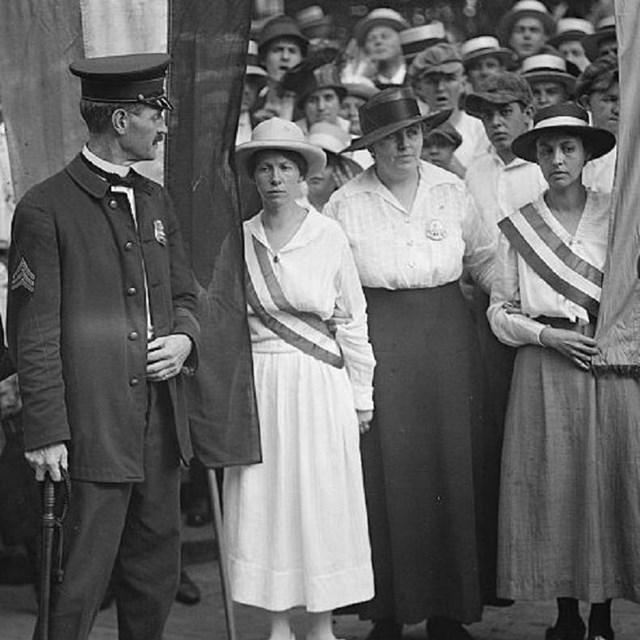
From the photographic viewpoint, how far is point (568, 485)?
18.7 ft

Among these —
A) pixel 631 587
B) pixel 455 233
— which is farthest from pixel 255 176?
pixel 631 587

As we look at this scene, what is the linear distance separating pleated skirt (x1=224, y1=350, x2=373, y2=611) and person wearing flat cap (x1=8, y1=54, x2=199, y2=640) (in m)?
0.74

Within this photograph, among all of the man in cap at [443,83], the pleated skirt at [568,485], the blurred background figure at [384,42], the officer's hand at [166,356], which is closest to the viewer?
the officer's hand at [166,356]

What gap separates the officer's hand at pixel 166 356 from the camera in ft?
16.2

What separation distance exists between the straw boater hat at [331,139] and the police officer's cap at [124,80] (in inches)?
76.0

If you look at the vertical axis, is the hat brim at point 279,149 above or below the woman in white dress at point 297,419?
above

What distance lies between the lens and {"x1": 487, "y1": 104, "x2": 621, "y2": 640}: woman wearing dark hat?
5652 mm

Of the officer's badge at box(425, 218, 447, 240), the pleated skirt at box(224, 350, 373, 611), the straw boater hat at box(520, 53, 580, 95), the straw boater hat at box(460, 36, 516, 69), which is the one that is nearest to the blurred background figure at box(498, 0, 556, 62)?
the straw boater hat at box(460, 36, 516, 69)

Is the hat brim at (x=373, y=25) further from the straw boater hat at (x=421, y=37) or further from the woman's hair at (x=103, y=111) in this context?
the woman's hair at (x=103, y=111)

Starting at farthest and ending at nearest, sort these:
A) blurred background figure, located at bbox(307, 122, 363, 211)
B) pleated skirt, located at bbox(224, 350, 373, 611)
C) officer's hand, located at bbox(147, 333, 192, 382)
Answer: blurred background figure, located at bbox(307, 122, 363, 211)
pleated skirt, located at bbox(224, 350, 373, 611)
officer's hand, located at bbox(147, 333, 192, 382)

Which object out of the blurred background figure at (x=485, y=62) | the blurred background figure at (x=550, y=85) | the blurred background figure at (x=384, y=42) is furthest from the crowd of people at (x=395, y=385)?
the blurred background figure at (x=384, y=42)

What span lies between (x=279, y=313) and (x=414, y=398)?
0.66 metres

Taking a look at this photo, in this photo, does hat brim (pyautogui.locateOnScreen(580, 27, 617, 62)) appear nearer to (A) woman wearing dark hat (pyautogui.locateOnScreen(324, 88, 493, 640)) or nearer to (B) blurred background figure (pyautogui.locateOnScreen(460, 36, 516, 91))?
(B) blurred background figure (pyautogui.locateOnScreen(460, 36, 516, 91))

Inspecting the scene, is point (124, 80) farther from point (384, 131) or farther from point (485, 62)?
point (485, 62)
